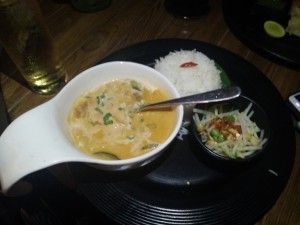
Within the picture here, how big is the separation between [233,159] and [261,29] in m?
0.85

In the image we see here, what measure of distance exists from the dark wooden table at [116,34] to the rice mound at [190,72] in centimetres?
22

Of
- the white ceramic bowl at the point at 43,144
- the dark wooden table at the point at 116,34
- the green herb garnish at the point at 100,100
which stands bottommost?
the dark wooden table at the point at 116,34

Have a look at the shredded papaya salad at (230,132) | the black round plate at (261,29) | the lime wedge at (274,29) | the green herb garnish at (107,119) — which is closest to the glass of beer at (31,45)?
the green herb garnish at (107,119)

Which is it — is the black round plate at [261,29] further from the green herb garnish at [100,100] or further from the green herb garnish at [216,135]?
the green herb garnish at [100,100]

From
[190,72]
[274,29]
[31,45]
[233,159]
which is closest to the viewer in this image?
[233,159]

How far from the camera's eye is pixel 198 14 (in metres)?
1.73

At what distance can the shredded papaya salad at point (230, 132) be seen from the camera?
3.77ft

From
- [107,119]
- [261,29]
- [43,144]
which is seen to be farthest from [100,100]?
[261,29]

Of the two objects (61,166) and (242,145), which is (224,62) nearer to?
(242,145)

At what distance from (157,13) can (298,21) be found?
72 cm

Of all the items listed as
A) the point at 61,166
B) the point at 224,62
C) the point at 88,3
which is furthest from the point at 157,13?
the point at 61,166

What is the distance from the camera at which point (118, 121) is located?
113cm

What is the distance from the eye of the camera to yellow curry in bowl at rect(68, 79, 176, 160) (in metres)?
1.07

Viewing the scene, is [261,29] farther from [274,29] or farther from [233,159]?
[233,159]
